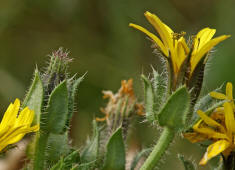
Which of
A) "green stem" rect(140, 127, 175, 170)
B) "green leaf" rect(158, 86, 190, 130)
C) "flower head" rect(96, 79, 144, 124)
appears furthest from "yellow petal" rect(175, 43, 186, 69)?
"flower head" rect(96, 79, 144, 124)

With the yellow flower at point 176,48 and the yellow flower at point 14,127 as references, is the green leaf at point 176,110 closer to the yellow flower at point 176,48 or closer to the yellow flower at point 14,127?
the yellow flower at point 176,48

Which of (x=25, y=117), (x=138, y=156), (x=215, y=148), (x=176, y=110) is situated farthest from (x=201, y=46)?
(x=25, y=117)

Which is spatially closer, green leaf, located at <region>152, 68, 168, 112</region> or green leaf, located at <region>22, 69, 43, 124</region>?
green leaf, located at <region>22, 69, 43, 124</region>

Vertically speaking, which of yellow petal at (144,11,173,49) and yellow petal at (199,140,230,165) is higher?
yellow petal at (144,11,173,49)

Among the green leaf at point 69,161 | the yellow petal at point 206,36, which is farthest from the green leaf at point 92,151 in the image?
the yellow petal at point 206,36

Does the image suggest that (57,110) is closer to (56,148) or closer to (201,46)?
(56,148)

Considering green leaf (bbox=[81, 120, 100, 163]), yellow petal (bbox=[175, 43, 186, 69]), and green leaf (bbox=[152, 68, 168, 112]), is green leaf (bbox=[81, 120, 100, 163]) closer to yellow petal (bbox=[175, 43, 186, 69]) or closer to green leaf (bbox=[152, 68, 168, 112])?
green leaf (bbox=[152, 68, 168, 112])

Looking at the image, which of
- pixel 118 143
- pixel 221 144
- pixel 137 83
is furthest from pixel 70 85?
pixel 137 83
